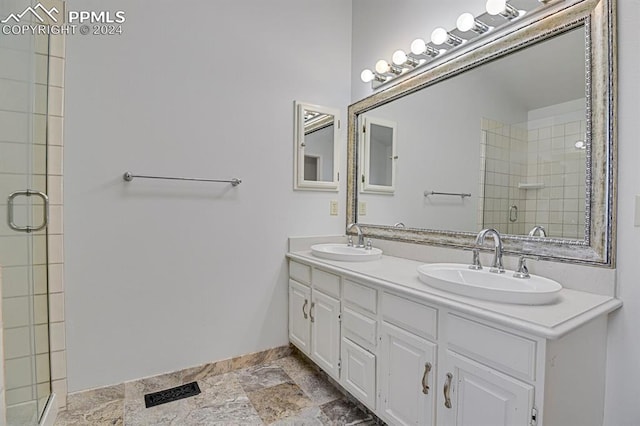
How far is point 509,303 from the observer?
1.10m

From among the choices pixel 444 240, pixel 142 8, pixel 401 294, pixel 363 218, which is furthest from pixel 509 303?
pixel 142 8

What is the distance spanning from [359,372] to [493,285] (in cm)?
76

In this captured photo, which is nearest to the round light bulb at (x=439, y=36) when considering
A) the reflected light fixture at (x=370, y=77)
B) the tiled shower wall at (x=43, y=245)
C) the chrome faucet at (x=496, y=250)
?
the reflected light fixture at (x=370, y=77)

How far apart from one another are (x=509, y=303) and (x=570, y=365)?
0.82 ft

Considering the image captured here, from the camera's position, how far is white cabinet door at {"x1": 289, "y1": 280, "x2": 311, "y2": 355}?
2.09 m

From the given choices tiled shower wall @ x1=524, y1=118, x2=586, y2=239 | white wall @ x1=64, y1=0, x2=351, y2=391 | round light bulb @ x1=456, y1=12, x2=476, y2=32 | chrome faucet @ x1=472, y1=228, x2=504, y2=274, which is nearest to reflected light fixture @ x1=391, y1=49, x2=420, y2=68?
round light bulb @ x1=456, y1=12, x2=476, y2=32

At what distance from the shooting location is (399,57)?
79.0 inches

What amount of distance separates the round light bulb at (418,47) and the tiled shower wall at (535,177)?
1.84 feet

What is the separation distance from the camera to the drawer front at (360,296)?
1.54 m

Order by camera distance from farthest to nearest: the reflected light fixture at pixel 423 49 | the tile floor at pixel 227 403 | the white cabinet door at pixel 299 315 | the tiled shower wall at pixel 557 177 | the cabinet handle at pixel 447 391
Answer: the white cabinet door at pixel 299 315, the reflected light fixture at pixel 423 49, the tile floor at pixel 227 403, the tiled shower wall at pixel 557 177, the cabinet handle at pixel 447 391

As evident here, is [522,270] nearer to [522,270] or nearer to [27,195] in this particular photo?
[522,270]

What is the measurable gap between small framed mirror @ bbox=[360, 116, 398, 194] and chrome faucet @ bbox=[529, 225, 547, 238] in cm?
91

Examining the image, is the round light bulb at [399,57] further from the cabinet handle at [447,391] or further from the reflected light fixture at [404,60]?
the cabinet handle at [447,391]

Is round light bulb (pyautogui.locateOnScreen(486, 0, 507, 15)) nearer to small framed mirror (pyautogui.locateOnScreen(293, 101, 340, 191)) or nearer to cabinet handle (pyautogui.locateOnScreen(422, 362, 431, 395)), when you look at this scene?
small framed mirror (pyautogui.locateOnScreen(293, 101, 340, 191))
